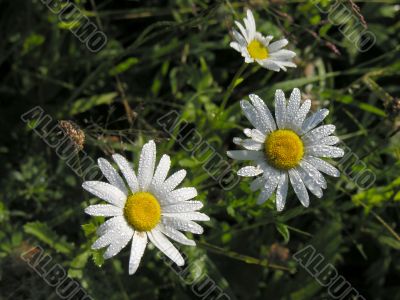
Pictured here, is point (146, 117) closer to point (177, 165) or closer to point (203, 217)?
point (177, 165)

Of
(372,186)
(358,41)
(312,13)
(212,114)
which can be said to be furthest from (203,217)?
(358,41)

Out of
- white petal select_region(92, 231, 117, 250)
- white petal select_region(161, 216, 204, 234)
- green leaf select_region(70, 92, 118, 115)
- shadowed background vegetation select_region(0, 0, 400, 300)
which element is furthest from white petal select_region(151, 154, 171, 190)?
green leaf select_region(70, 92, 118, 115)

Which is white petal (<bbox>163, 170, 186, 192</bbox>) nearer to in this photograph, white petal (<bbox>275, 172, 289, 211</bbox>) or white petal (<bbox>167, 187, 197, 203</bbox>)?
white petal (<bbox>167, 187, 197, 203</bbox>)

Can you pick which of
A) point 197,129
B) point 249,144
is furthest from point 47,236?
point 249,144

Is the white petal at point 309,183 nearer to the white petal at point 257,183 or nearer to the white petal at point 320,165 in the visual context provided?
the white petal at point 320,165

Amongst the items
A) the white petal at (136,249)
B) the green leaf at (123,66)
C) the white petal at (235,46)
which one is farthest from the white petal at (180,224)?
the green leaf at (123,66)

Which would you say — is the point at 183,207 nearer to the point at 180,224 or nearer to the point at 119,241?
the point at 180,224
